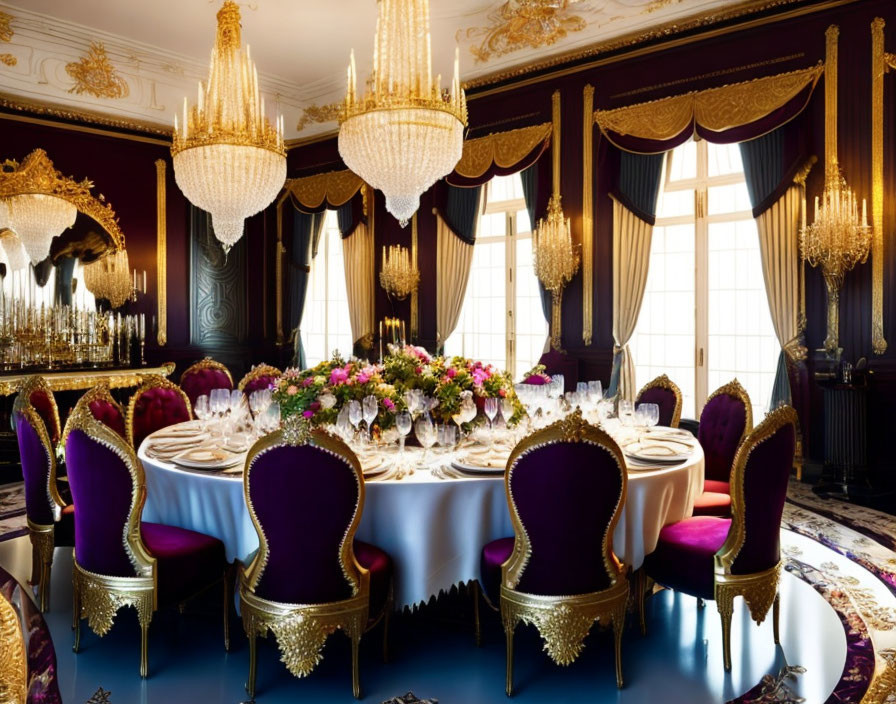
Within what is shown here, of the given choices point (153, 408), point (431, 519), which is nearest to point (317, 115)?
point (153, 408)

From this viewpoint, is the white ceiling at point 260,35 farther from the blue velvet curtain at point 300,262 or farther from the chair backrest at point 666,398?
the chair backrest at point 666,398

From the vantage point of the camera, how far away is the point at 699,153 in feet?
18.5

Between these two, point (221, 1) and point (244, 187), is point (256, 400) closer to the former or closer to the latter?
point (244, 187)

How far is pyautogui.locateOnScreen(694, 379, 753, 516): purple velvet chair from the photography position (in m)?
3.43

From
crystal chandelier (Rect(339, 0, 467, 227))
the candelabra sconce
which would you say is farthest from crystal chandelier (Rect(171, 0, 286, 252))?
the candelabra sconce

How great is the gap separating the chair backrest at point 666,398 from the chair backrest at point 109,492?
8.94 feet

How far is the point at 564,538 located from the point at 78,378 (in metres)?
5.24

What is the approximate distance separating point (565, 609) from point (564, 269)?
4046 millimetres

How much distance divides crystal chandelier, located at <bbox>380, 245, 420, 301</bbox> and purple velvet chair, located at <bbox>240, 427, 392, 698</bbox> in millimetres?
5008

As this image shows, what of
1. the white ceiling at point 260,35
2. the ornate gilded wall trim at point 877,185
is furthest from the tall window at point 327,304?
the ornate gilded wall trim at point 877,185

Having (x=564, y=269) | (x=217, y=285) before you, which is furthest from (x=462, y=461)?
(x=217, y=285)

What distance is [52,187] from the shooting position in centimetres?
655

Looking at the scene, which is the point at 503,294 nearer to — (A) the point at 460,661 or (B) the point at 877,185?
(B) the point at 877,185

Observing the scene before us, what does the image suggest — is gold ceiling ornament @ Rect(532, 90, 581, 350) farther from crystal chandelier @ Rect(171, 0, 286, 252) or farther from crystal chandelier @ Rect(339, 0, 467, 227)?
crystal chandelier @ Rect(171, 0, 286, 252)
